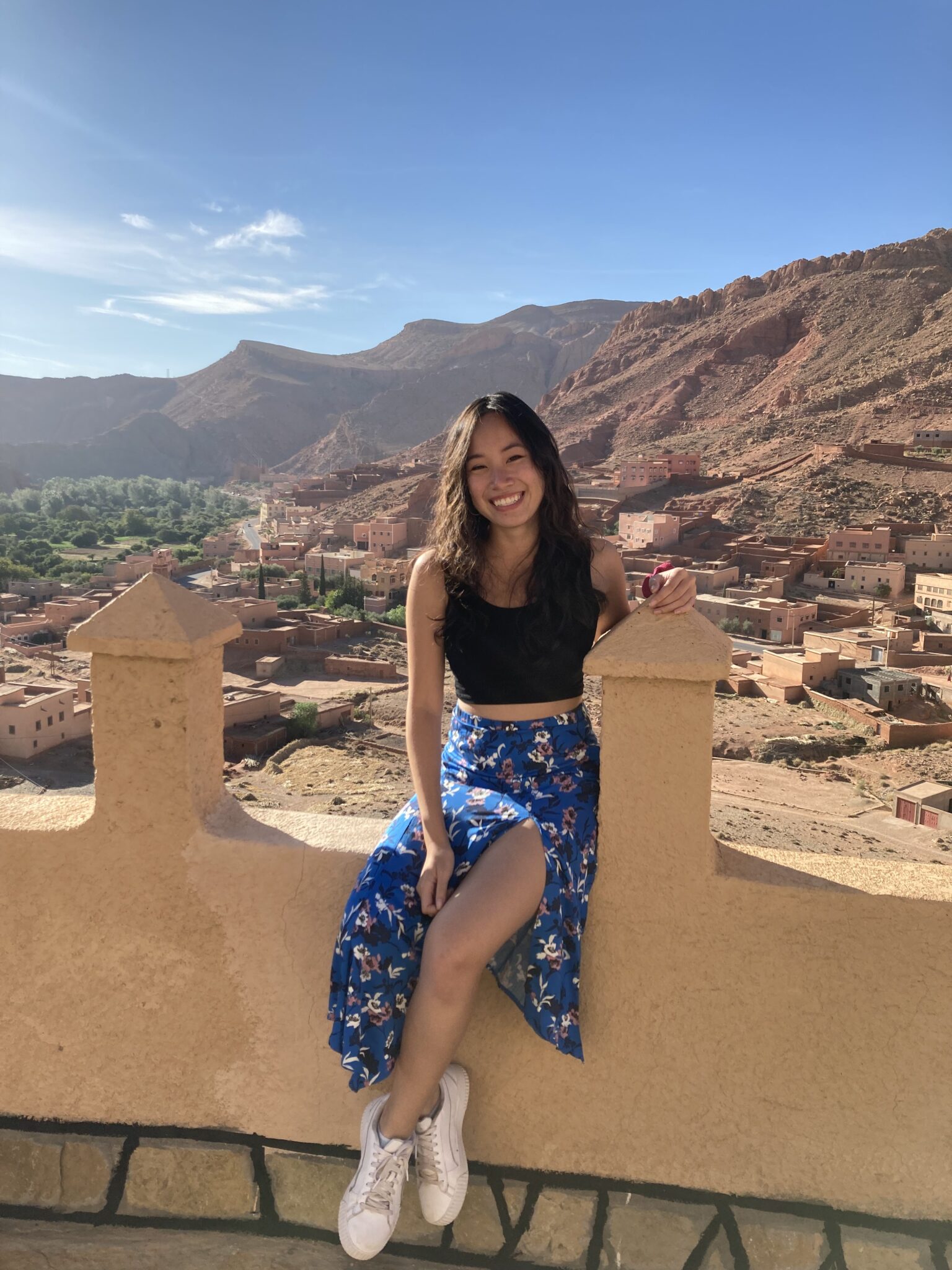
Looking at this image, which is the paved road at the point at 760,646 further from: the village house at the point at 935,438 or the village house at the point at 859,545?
the village house at the point at 935,438

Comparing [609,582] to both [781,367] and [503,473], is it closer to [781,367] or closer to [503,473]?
[503,473]

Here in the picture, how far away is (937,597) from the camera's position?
2491 cm

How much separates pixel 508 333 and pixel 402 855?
455 ft

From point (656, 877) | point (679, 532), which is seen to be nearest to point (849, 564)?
point (679, 532)

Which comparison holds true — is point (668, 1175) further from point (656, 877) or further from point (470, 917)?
point (470, 917)

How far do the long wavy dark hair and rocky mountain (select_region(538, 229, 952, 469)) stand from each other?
42.6 metres

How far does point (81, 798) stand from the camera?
2.17 m

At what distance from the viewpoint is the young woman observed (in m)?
1.65

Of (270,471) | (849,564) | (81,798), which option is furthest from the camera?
(270,471)

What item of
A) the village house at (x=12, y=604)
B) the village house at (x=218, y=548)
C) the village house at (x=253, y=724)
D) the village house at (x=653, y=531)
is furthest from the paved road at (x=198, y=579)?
the village house at (x=653, y=531)

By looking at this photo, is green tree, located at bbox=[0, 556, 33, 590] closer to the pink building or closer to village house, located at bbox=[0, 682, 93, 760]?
village house, located at bbox=[0, 682, 93, 760]

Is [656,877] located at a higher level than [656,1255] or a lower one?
higher

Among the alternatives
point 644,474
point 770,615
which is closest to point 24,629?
point 770,615

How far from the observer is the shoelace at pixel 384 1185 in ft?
5.37
